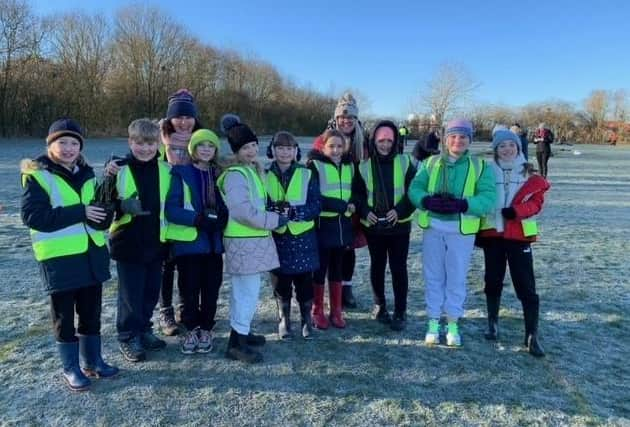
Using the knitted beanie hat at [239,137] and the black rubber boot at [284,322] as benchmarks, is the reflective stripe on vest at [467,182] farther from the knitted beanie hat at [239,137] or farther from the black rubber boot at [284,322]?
the knitted beanie hat at [239,137]

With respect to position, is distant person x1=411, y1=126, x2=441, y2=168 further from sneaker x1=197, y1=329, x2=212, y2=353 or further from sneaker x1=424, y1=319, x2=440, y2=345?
sneaker x1=197, y1=329, x2=212, y2=353

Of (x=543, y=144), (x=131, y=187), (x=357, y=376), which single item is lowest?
(x=357, y=376)

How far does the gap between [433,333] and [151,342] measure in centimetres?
228

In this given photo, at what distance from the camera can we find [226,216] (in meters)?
3.61

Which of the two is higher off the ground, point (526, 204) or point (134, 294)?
point (526, 204)

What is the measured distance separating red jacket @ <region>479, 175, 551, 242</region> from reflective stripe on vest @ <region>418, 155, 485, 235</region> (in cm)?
26

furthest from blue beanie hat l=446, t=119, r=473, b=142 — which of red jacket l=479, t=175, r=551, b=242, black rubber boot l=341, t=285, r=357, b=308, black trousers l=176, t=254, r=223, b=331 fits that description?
black trousers l=176, t=254, r=223, b=331

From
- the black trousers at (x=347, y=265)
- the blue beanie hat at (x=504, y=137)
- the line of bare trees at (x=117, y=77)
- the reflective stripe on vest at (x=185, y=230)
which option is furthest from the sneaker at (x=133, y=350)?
the line of bare trees at (x=117, y=77)

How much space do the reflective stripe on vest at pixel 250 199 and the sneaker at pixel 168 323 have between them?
1.06 metres

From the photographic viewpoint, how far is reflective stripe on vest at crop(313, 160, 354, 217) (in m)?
4.11

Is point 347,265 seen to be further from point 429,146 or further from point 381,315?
point 429,146

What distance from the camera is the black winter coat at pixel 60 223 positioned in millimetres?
2924

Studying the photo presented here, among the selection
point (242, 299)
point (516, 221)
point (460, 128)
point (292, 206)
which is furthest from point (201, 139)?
point (516, 221)

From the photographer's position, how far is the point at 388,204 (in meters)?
4.16
